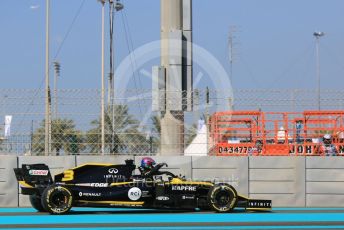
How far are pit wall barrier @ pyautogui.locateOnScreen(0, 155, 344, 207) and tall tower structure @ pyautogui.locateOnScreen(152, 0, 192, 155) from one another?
597 mm

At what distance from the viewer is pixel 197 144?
17.7 meters

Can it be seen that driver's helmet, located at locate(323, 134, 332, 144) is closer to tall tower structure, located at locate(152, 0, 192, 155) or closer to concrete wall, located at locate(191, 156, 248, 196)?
concrete wall, located at locate(191, 156, 248, 196)

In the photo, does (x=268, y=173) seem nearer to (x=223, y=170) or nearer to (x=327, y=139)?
(x=223, y=170)

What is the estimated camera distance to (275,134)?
61.2 feet

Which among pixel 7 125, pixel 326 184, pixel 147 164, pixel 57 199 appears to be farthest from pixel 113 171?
pixel 326 184

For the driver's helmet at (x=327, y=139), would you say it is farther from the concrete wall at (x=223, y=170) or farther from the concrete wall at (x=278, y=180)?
the concrete wall at (x=223, y=170)

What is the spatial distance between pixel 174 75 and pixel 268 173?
3.43m

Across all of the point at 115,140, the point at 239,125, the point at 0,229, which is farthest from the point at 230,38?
the point at 0,229

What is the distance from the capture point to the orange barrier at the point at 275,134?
18.2 metres

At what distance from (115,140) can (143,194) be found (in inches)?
108

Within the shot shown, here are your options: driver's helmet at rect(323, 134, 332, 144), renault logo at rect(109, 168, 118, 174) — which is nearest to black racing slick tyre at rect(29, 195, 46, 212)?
renault logo at rect(109, 168, 118, 174)

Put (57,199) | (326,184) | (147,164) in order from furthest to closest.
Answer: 1. (326,184)
2. (147,164)
3. (57,199)

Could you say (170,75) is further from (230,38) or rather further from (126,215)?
(230,38)

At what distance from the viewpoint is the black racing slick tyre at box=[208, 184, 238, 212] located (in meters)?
14.8
